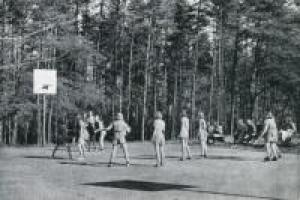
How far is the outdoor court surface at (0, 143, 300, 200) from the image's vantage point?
13891mm

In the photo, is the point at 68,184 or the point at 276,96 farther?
the point at 276,96

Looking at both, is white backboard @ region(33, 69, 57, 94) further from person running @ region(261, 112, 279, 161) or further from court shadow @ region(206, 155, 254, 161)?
person running @ region(261, 112, 279, 161)

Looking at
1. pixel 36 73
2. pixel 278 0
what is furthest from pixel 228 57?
pixel 36 73

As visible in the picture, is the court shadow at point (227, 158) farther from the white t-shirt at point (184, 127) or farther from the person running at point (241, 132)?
the person running at point (241, 132)

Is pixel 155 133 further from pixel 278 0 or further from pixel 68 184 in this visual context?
pixel 278 0

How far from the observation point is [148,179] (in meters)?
17.2

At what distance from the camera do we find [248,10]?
55.1 meters

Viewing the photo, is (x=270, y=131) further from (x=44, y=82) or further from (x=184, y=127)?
(x=44, y=82)

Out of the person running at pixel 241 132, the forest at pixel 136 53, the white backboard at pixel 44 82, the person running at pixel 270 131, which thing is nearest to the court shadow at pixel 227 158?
the person running at pixel 270 131

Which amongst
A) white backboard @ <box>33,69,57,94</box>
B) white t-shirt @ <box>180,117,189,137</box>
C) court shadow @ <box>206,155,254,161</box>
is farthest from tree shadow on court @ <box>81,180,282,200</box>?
white backboard @ <box>33,69,57,94</box>

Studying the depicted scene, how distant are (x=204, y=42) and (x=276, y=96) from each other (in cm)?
1245

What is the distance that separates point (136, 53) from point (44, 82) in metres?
35.4

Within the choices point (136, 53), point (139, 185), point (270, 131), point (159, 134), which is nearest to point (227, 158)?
point (270, 131)

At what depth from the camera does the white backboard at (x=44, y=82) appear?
3047cm
